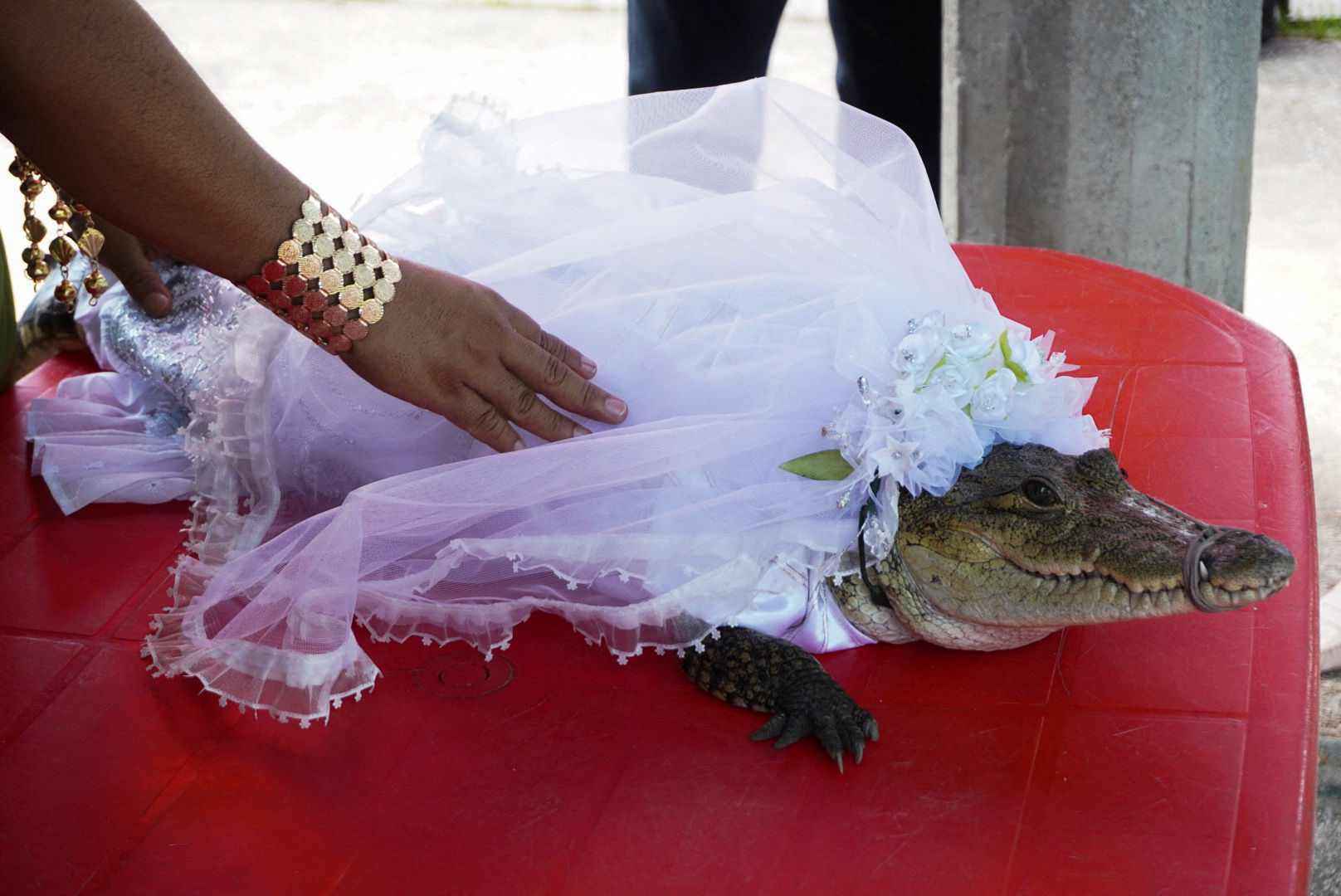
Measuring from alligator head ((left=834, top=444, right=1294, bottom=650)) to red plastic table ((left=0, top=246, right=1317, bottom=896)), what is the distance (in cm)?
7

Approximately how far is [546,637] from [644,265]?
45cm

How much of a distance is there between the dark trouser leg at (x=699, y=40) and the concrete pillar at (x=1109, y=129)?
1.29ft

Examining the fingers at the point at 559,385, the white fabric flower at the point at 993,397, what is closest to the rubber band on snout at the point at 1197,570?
the white fabric flower at the point at 993,397

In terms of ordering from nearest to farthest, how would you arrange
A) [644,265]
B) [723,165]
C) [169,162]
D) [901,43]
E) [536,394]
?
[169,162] → [536,394] → [644,265] → [723,165] → [901,43]

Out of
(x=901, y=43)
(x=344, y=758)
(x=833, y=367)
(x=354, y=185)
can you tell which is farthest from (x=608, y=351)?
(x=354, y=185)

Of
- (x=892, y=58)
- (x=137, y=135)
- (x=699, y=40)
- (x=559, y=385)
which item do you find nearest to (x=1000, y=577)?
(x=559, y=385)

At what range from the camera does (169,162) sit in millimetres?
1061

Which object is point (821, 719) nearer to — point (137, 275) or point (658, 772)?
point (658, 772)

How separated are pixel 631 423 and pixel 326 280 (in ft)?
1.21

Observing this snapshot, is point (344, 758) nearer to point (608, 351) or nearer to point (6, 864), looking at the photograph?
point (6, 864)

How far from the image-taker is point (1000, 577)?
1.22 meters

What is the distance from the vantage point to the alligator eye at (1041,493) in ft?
3.94

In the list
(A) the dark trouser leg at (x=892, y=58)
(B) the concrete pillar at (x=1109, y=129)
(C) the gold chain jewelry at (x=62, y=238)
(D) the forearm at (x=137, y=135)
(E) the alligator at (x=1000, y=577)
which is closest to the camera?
(D) the forearm at (x=137, y=135)

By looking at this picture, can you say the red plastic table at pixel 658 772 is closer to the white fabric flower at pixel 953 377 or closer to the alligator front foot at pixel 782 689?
the alligator front foot at pixel 782 689
